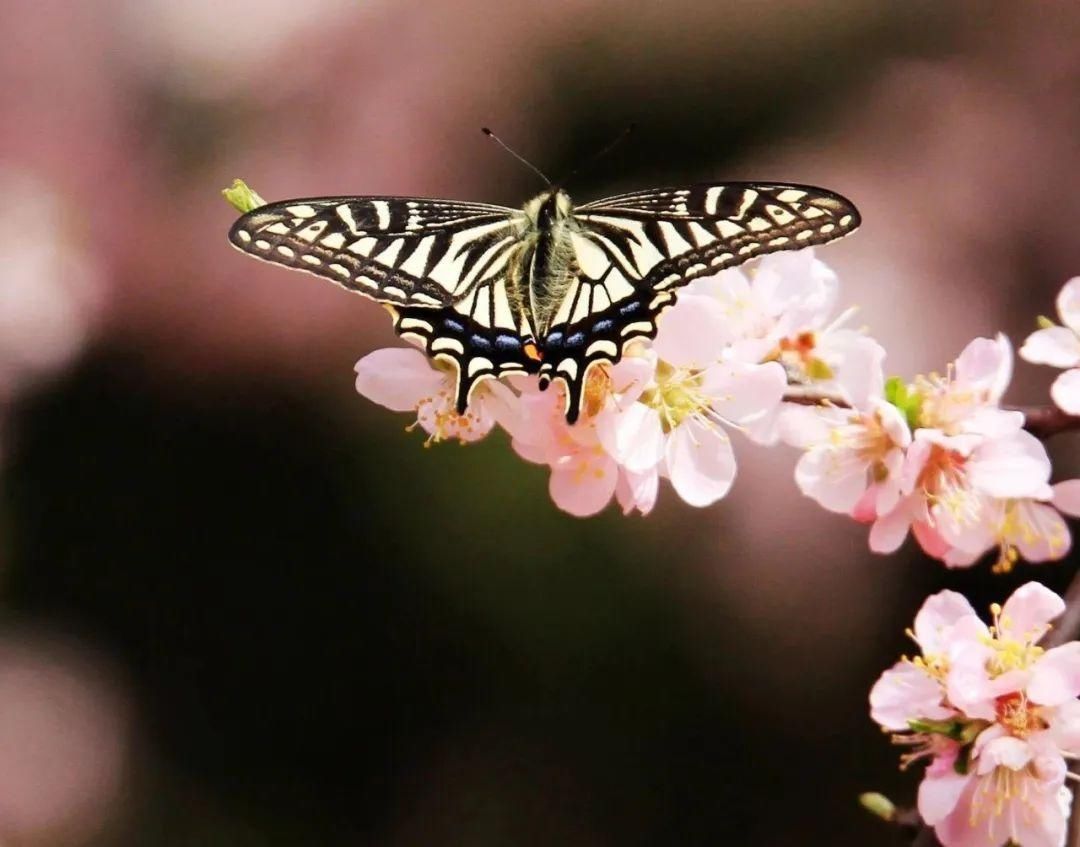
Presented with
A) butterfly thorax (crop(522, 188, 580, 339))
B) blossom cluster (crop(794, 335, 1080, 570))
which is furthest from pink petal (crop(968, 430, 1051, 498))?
butterfly thorax (crop(522, 188, 580, 339))

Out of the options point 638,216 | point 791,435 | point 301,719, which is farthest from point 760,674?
point 638,216

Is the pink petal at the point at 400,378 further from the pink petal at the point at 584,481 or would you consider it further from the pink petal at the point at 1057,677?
the pink petal at the point at 1057,677

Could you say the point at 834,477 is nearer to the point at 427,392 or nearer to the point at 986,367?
the point at 986,367

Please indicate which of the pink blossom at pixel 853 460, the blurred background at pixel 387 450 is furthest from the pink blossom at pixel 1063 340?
the blurred background at pixel 387 450

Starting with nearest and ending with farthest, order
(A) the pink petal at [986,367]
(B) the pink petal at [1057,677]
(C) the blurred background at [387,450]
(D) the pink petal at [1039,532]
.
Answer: (B) the pink petal at [1057,677], (A) the pink petal at [986,367], (D) the pink petal at [1039,532], (C) the blurred background at [387,450]

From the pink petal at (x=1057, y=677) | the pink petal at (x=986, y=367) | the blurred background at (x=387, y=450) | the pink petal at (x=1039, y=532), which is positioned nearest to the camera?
the pink petal at (x=1057, y=677)

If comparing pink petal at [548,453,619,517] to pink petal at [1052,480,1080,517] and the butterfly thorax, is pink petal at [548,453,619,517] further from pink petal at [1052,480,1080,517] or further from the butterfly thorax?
pink petal at [1052,480,1080,517]
